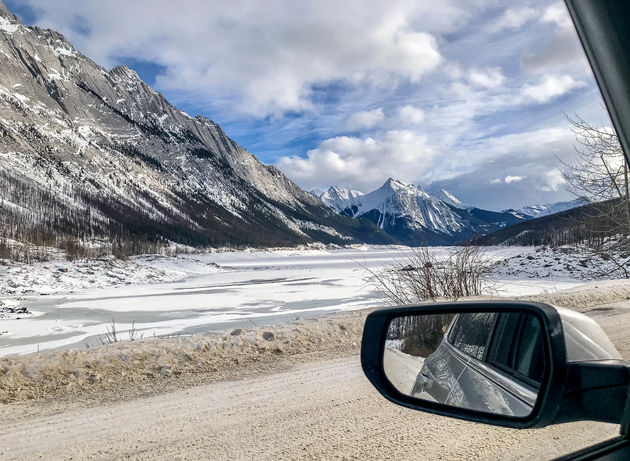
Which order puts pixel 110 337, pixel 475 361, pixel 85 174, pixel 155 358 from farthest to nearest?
pixel 85 174 < pixel 110 337 < pixel 155 358 < pixel 475 361

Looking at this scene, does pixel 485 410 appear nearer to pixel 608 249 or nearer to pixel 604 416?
pixel 604 416

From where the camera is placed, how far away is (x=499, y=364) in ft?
5.17

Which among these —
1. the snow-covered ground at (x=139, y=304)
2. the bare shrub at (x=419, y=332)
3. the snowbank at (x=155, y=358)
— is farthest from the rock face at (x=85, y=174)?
the bare shrub at (x=419, y=332)

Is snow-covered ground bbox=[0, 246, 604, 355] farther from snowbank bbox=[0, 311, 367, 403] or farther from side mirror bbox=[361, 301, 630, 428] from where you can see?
side mirror bbox=[361, 301, 630, 428]

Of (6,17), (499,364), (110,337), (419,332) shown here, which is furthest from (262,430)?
(6,17)

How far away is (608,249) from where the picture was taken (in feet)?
35.4

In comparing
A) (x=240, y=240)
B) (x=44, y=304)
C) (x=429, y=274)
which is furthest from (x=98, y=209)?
(x=429, y=274)

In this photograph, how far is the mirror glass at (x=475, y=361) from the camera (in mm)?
1335

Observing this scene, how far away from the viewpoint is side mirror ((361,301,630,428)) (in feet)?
3.42

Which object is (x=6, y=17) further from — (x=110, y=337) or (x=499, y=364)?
(x=499, y=364)

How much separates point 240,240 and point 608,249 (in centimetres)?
14047

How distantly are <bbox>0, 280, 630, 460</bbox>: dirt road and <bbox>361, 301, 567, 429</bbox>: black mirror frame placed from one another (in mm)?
809

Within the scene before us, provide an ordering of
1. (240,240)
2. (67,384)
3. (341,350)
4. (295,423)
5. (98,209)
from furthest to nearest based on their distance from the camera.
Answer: (240,240)
(98,209)
(341,350)
(67,384)
(295,423)

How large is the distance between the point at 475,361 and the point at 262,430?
5.19 ft
